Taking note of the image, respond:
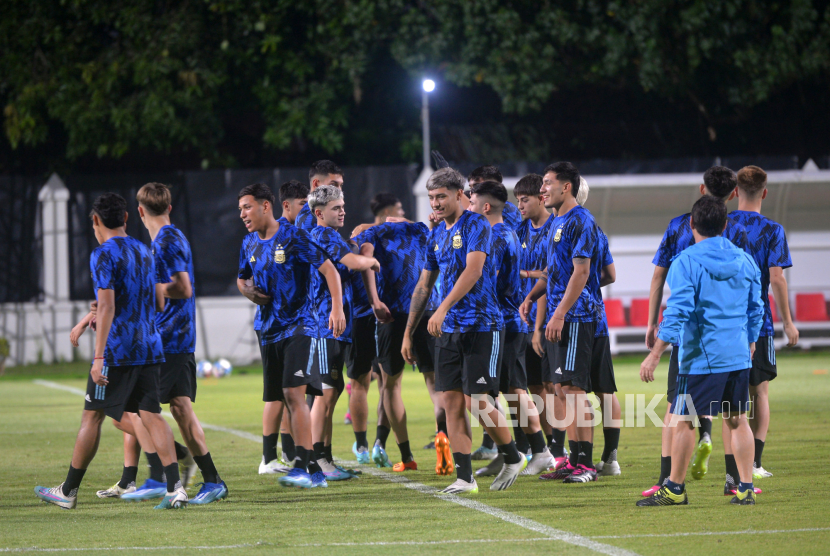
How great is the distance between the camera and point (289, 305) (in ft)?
23.9

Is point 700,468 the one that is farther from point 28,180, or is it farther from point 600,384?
point 28,180

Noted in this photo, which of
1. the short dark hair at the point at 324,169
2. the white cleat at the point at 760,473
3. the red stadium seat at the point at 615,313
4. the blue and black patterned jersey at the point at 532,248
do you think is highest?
the short dark hair at the point at 324,169

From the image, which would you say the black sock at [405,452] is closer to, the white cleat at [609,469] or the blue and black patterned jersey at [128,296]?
the white cleat at [609,469]

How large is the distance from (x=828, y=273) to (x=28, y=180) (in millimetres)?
16240

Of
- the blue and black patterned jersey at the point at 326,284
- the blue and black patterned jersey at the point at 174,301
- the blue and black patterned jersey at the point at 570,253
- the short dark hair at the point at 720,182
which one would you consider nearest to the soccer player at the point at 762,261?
the short dark hair at the point at 720,182

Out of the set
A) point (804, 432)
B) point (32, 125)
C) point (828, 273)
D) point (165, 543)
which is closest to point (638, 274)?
point (828, 273)

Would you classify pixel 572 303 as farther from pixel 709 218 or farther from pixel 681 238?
pixel 709 218

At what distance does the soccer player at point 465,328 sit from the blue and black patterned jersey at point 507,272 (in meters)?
0.17

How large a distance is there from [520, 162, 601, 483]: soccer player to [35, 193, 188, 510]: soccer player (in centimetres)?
268

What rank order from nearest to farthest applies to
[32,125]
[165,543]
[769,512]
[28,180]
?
1. [165,543]
2. [769,512]
3. [28,180]
4. [32,125]

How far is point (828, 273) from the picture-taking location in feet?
70.3

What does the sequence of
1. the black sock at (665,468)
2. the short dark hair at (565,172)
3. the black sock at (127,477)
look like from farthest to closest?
1. the short dark hair at (565,172)
2. the black sock at (127,477)
3. the black sock at (665,468)

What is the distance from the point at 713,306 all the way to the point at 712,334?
16 cm

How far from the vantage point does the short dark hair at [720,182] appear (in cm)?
694
